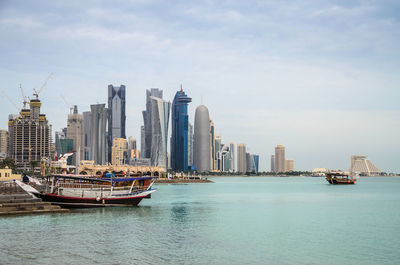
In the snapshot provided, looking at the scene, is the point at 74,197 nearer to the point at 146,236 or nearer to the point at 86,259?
the point at 146,236

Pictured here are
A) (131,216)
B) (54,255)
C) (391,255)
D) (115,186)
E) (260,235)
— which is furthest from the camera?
(115,186)

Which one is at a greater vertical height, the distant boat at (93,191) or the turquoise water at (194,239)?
the distant boat at (93,191)

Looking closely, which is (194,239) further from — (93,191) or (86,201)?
(93,191)

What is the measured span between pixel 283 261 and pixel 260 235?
42.7 feet

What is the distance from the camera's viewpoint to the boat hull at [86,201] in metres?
67.9

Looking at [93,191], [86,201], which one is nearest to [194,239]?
[86,201]

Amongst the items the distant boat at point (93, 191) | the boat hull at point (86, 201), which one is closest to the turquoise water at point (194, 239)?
the boat hull at point (86, 201)

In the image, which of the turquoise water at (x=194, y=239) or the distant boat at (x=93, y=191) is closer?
the turquoise water at (x=194, y=239)

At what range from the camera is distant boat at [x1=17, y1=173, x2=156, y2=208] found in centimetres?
6888

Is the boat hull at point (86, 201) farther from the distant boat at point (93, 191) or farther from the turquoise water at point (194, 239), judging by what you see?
the turquoise water at point (194, 239)

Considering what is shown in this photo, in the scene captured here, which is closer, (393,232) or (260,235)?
(260,235)

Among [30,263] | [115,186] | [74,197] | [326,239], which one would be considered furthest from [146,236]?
[115,186]

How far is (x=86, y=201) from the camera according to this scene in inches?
2803

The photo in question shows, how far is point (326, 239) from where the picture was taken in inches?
1809
